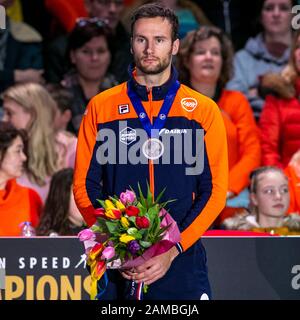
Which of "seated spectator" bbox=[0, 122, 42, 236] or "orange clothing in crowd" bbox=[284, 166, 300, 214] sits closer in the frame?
"seated spectator" bbox=[0, 122, 42, 236]

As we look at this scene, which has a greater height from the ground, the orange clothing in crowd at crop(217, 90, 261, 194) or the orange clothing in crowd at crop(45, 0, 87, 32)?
the orange clothing in crowd at crop(45, 0, 87, 32)

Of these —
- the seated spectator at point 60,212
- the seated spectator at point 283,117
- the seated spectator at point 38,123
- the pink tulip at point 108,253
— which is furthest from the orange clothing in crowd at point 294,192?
the pink tulip at point 108,253

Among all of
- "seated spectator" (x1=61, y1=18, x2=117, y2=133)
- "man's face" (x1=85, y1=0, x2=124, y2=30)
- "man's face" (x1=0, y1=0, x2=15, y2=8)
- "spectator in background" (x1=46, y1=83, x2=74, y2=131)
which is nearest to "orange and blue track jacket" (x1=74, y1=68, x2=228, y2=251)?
"spectator in background" (x1=46, y1=83, x2=74, y2=131)

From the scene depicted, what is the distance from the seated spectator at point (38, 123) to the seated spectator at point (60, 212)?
658mm

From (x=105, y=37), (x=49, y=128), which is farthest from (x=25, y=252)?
(x=105, y=37)

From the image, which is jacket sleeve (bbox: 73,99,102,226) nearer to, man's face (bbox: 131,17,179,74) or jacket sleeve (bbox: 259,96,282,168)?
man's face (bbox: 131,17,179,74)

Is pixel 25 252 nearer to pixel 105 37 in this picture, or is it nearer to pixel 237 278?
pixel 237 278

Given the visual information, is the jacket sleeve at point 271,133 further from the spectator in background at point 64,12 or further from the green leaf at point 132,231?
the green leaf at point 132,231

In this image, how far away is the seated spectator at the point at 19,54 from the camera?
28.8ft

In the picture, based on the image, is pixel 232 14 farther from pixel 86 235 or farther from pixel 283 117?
pixel 86 235

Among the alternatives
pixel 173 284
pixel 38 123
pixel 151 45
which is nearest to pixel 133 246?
pixel 173 284

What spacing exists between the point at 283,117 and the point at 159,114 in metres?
3.23

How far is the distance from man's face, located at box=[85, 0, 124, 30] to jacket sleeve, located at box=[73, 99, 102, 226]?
3.91m

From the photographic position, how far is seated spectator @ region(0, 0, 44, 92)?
879 cm
